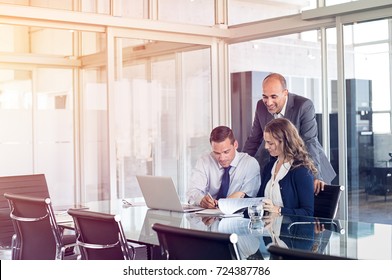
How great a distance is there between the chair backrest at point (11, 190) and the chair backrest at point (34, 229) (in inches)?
34.9

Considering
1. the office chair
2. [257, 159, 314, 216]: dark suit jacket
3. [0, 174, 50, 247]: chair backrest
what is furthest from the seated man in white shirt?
[0, 174, 50, 247]: chair backrest

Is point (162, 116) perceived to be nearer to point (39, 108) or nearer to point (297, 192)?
point (39, 108)

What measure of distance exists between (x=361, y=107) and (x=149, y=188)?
2622 mm

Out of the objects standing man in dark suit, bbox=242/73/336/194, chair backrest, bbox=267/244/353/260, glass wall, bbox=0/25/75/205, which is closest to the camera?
chair backrest, bbox=267/244/353/260

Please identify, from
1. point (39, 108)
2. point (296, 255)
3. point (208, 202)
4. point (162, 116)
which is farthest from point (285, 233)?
point (39, 108)

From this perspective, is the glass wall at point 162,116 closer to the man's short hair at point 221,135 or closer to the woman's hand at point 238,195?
the man's short hair at point 221,135

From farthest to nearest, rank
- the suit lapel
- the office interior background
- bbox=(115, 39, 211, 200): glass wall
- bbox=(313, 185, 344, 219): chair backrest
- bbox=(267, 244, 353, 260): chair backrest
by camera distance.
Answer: bbox=(115, 39, 211, 200): glass wall → the office interior background → the suit lapel → bbox=(313, 185, 344, 219): chair backrest → bbox=(267, 244, 353, 260): chair backrest

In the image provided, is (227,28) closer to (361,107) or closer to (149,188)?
(361,107)

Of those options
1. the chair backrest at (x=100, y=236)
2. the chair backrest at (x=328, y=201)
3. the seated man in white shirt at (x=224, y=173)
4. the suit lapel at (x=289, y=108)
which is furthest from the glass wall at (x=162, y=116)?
the chair backrest at (x=100, y=236)

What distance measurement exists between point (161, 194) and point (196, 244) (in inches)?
74.1

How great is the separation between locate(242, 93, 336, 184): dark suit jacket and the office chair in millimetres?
2494

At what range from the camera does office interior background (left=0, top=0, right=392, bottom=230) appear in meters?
6.10

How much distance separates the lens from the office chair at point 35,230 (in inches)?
151

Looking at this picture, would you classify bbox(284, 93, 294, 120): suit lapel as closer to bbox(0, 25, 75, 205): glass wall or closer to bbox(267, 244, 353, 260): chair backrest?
bbox(0, 25, 75, 205): glass wall
